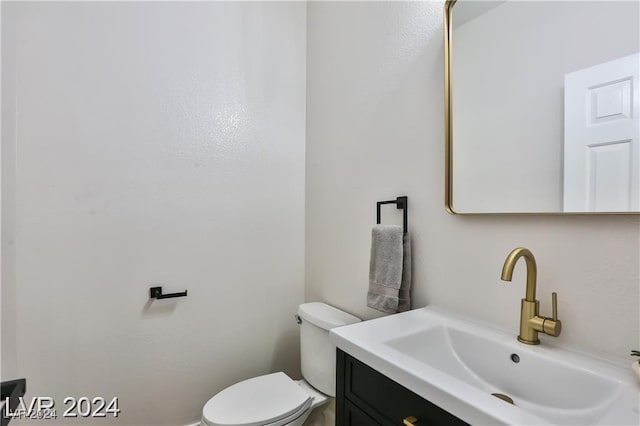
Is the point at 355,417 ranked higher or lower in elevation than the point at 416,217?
lower

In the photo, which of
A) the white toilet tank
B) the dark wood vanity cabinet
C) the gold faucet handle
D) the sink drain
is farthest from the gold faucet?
the white toilet tank

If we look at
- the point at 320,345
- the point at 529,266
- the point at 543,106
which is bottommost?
the point at 320,345

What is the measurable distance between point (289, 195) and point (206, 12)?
106cm

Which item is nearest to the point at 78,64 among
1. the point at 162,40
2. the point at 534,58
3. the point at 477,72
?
the point at 162,40

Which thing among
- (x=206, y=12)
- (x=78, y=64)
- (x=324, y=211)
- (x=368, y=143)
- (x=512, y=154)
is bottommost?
(x=324, y=211)

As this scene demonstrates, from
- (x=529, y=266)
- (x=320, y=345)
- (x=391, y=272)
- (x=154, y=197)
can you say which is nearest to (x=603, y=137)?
(x=529, y=266)

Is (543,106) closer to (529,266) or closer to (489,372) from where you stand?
(529,266)

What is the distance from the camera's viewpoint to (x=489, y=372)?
2.82 ft

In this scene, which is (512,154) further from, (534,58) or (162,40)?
(162,40)

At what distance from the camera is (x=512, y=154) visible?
0.95m

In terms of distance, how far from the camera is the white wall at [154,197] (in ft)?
4.27

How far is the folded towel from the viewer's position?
118cm

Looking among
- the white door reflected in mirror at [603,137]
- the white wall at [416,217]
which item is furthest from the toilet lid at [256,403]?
the white door reflected in mirror at [603,137]

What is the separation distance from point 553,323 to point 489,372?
0.71 feet
